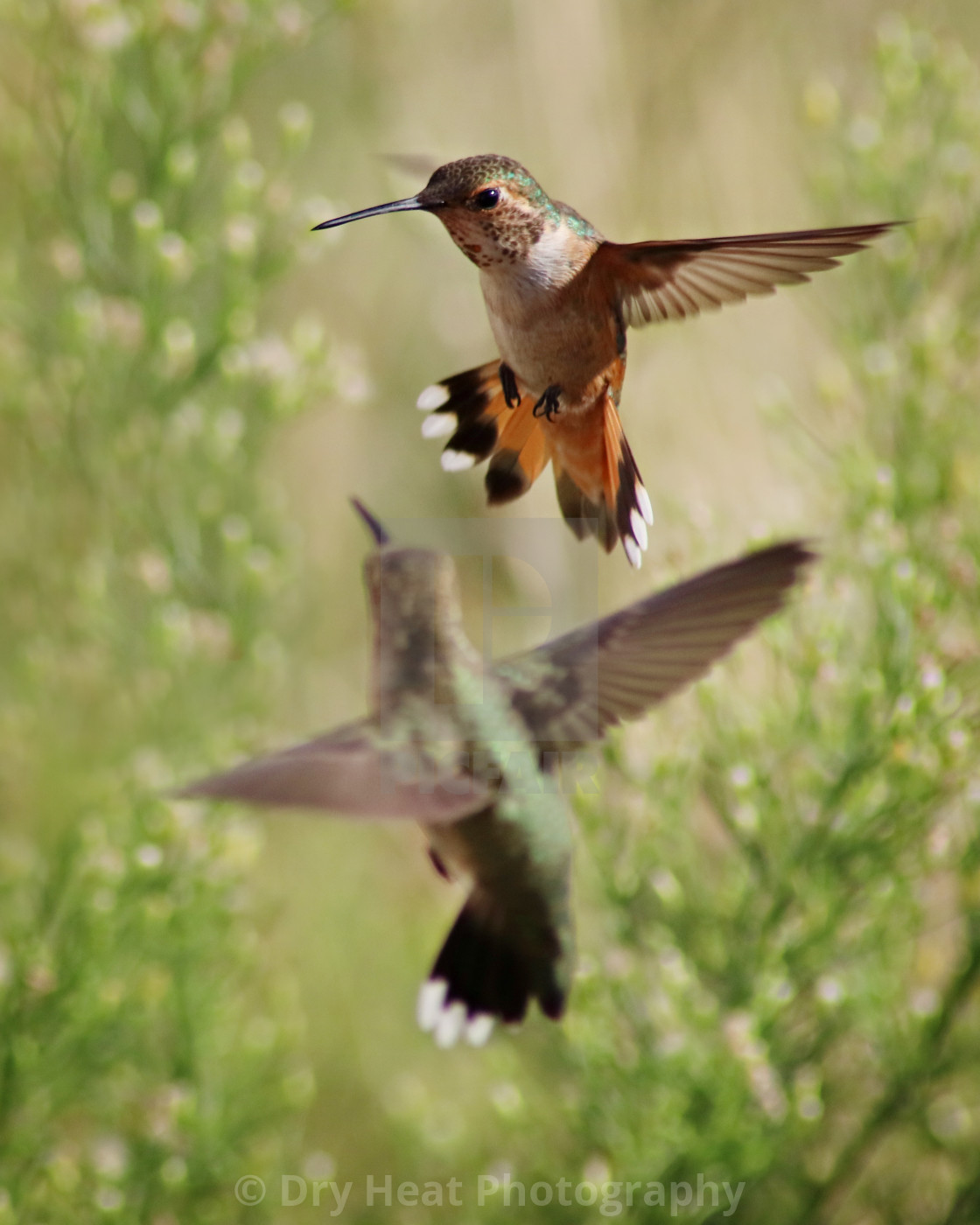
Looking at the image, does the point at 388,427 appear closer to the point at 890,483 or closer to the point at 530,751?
the point at 890,483

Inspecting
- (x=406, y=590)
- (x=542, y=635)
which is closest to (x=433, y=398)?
(x=406, y=590)

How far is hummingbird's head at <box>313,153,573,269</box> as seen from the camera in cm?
85

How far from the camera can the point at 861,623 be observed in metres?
2.96

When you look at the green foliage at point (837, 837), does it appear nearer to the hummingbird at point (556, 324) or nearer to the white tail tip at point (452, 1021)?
the white tail tip at point (452, 1021)

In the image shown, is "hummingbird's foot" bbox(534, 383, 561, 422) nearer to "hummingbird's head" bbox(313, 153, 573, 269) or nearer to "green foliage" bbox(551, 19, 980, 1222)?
"hummingbird's head" bbox(313, 153, 573, 269)

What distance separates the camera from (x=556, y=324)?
3.07ft

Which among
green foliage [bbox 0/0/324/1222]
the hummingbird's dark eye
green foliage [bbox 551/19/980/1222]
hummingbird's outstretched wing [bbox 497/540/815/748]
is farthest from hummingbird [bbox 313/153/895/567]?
green foliage [bbox 0/0/324/1222]

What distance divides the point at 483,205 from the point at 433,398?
0.50ft

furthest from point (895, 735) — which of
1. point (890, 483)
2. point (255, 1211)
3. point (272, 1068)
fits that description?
point (255, 1211)

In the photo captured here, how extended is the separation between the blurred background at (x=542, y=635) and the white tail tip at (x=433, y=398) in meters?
0.92

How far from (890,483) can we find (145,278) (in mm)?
1608

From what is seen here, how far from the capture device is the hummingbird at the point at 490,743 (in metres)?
0.95

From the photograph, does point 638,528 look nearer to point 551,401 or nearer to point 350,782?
point 551,401

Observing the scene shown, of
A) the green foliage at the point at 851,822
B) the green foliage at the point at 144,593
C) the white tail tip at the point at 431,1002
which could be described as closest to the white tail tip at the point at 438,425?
the white tail tip at the point at 431,1002
